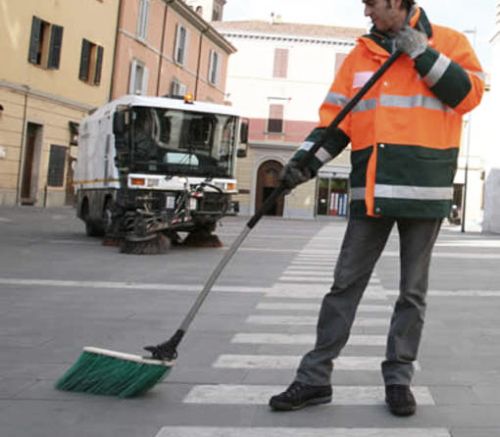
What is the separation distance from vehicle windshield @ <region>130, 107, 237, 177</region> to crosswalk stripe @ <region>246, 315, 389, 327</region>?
7262 millimetres

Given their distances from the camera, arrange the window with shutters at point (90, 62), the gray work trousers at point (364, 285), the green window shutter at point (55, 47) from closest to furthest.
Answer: the gray work trousers at point (364, 285) → the green window shutter at point (55, 47) → the window with shutters at point (90, 62)

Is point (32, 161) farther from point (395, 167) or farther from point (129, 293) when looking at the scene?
point (395, 167)

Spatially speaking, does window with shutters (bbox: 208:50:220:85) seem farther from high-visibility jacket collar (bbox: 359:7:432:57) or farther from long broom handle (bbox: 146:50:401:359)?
high-visibility jacket collar (bbox: 359:7:432:57)

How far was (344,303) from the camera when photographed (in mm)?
3732

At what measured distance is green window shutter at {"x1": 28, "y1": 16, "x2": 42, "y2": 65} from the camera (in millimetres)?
26422

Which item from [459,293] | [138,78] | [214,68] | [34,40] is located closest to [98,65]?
[138,78]

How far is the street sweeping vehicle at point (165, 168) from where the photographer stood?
1303 cm

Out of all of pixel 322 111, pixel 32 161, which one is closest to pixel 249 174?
pixel 32 161

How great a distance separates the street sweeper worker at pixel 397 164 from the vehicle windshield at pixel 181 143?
975 centimetres

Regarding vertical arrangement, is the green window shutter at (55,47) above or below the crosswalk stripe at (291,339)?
above

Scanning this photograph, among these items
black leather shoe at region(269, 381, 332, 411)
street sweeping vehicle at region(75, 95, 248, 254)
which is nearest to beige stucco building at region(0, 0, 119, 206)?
street sweeping vehicle at region(75, 95, 248, 254)

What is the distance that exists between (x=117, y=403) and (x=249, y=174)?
45122 millimetres

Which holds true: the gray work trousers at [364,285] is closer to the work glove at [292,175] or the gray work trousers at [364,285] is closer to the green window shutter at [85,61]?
the work glove at [292,175]

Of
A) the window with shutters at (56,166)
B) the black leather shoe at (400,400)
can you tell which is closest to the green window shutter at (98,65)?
the window with shutters at (56,166)
